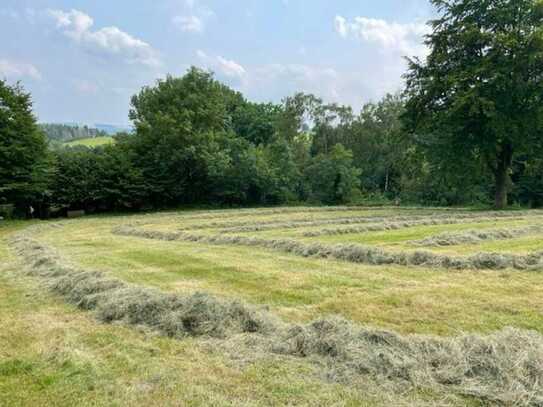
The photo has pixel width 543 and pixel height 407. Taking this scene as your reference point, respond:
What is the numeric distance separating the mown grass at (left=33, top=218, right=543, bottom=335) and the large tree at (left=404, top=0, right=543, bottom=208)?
13855mm

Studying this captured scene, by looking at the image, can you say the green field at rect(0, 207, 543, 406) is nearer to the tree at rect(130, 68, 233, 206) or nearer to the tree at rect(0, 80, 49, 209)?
the tree at rect(0, 80, 49, 209)

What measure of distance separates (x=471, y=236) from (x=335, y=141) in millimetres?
29614

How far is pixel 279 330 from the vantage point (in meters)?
4.21

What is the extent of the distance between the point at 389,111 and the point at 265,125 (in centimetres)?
1082

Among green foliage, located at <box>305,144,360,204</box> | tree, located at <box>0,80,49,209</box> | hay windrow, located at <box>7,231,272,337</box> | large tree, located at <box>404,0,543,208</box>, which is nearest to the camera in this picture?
hay windrow, located at <box>7,231,272,337</box>

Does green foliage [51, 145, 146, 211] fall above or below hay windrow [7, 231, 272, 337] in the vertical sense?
above

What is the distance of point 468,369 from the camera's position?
125 inches

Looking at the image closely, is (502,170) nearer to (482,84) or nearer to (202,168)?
(482,84)

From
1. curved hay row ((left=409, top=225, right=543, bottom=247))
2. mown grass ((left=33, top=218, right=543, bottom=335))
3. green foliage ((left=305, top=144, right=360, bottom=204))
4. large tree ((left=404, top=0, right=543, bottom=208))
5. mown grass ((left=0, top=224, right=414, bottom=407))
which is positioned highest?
large tree ((left=404, top=0, right=543, bottom=208))

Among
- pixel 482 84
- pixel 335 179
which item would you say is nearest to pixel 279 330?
pixel 482 84

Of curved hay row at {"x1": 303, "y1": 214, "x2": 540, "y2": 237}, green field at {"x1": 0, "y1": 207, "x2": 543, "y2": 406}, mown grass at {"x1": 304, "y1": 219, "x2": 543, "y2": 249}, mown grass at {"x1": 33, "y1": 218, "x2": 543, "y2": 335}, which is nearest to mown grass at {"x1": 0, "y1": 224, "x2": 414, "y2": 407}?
green field at {"x1": 0, "y1": 207, "x2": 543, "y2": 406}

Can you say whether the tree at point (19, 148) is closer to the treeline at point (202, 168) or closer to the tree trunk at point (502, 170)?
the treeline at point (202, 168)

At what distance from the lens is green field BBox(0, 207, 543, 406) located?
3.06 metres

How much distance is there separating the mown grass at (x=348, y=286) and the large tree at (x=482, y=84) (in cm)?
1385
